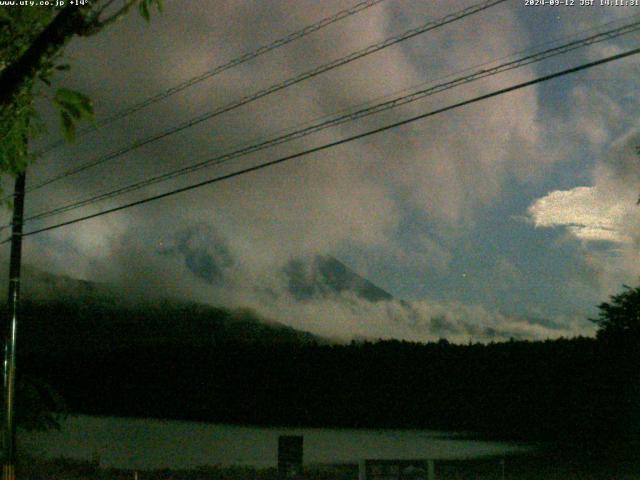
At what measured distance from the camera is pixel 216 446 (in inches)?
1471

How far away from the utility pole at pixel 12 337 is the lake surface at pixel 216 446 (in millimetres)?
6989

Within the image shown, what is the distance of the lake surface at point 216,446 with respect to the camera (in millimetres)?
28900

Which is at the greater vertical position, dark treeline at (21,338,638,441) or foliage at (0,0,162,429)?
foliage at (0,0,162,429)

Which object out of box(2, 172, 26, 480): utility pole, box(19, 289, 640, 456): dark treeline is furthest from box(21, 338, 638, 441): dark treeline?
box(2, 172, 26, 480): utility pole

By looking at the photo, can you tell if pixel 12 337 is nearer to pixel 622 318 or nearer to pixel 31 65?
pixel 31 65

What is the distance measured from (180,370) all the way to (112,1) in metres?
66.5

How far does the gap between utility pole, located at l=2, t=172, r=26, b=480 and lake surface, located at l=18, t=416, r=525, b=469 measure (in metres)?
6.99

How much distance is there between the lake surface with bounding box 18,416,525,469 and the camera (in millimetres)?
28900

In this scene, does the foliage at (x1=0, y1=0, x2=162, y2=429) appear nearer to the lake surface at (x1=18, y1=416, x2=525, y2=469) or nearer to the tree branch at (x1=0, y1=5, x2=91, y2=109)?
the tree branch at (x1=0, y1=5, x2=91, y2=109)

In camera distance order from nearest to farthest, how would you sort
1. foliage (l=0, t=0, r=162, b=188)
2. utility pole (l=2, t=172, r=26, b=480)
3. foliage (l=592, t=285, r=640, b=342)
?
1. foliage (l=0, t=0, r=162, b=188)
2. utility pole (l=2, t=172, r=26, b=480)
3. foliage (l=592, t=285, r=640, b=342)

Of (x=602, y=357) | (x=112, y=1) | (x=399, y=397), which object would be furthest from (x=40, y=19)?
(x=399, y=397)

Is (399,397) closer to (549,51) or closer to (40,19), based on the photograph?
(549,51)

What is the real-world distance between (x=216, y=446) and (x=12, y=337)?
20.0 meters

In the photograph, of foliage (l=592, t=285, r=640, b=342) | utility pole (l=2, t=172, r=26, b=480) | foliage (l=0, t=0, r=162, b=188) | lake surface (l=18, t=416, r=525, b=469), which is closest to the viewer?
foliage (l=0, t=0, r=162, b=188)
